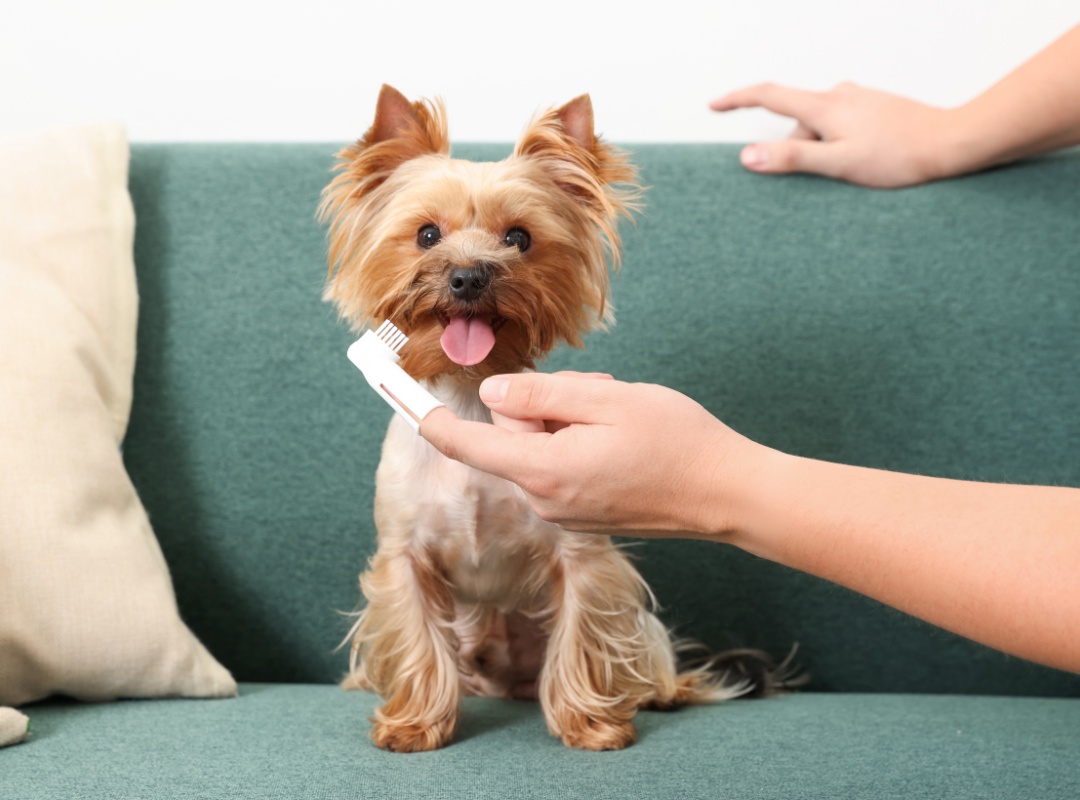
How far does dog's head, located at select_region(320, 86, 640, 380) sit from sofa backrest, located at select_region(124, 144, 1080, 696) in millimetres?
311

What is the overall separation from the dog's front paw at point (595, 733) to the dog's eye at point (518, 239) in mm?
640

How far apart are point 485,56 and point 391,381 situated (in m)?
1.05

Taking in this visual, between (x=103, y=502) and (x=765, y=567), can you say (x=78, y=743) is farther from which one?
(x=765, y=567)

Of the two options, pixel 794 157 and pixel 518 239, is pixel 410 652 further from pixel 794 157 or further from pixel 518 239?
pixel 794 157

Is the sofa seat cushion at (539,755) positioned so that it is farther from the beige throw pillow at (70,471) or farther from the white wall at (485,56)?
the white wall at (485,56)

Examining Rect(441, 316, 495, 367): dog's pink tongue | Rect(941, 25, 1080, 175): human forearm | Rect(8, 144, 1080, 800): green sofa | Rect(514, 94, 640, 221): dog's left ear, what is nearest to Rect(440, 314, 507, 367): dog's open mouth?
Rect(441, 316, 495, 367): dog's pink tongue

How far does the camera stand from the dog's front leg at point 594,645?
129 centimetres

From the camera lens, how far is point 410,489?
1.32 metres

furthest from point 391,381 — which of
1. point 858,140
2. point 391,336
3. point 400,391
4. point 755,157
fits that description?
point 858,140

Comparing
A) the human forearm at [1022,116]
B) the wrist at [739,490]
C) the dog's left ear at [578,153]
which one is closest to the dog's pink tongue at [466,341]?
the dog's left ear at [578,153]

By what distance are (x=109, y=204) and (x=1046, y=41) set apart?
5.77 ft

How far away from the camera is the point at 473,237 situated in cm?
126

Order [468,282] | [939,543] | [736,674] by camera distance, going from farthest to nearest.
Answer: [736,674] → [468,282] → [939,543]

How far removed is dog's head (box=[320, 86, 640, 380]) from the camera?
4.00ft
